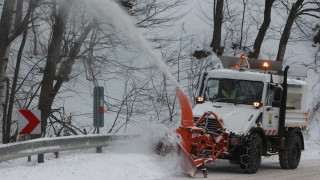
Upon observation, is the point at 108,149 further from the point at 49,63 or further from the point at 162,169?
the point at 49,63

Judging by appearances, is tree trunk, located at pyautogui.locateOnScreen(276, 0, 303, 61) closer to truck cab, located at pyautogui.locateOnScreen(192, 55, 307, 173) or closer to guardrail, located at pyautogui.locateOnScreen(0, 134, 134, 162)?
truck cab, located at pyautogui.locateOnScreen(192, 55, 307, 173)

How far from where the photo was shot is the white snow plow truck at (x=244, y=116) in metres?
10.5

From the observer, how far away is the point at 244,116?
458 inches

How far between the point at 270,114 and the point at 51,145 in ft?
18.3

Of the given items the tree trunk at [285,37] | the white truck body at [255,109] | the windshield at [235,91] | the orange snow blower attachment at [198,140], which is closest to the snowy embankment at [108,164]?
the orange snow blower attachment at [198,140]

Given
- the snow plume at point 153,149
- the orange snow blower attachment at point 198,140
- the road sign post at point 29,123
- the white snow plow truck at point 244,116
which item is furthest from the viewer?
the white snow plow truck at point 244,116

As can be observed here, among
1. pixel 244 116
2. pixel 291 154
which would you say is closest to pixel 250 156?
pixel 244 116

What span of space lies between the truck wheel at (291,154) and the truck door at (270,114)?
64 centimetres

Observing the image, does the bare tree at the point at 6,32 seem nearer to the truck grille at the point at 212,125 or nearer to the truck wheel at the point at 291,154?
the truck grille at the point at 212,125

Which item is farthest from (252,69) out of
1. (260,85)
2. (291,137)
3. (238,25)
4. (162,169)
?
(238,25)

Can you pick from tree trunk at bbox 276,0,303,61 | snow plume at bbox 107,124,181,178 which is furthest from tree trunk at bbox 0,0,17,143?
tree trunk at bbox 276,0,303,61

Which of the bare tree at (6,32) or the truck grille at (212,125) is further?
the bare tree at (6,32)

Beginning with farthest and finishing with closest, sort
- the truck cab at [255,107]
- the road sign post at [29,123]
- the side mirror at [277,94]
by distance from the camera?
the side mirror at [277,94]
the truck cab at [255,107]
the road sign post at [29,123]

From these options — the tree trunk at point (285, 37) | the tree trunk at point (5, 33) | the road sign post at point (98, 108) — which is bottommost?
the road sign post at point (98, 108)
